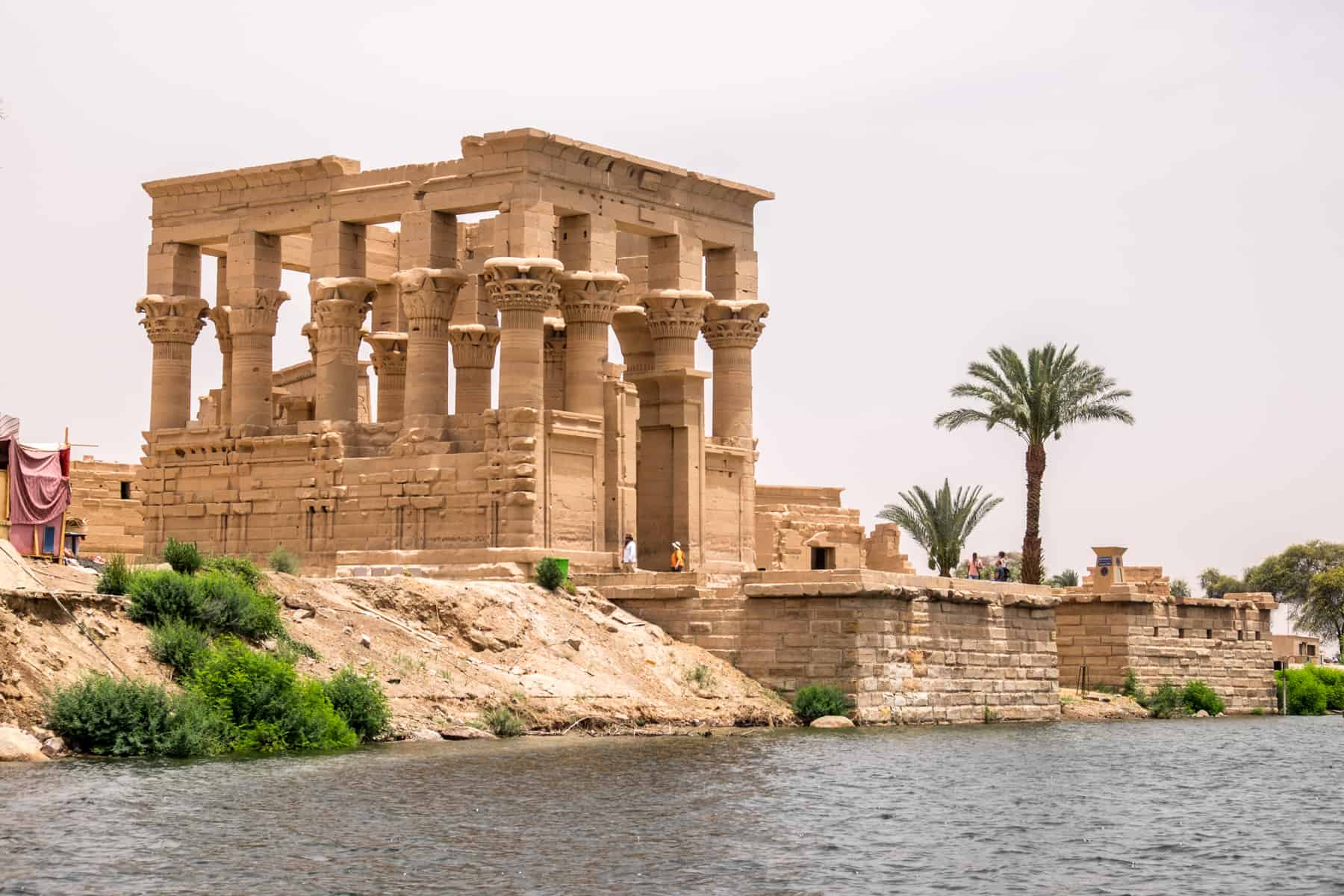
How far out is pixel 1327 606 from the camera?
332 ft

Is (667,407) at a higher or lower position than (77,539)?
higher

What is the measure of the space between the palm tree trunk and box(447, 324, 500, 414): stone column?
14.3 metres

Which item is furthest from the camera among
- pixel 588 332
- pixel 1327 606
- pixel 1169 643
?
pixel 1327 606

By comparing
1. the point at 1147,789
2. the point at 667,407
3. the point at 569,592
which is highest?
the point at 667,407

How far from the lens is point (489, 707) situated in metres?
31.8

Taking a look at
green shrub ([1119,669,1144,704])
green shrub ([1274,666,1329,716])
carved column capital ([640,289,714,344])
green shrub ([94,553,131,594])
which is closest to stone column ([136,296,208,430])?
carved column capital ([640,289,714,344])

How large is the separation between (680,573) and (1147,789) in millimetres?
12847

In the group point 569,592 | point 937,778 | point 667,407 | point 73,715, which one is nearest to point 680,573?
point 569,592

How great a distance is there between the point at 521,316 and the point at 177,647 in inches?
546

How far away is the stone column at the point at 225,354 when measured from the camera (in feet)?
153

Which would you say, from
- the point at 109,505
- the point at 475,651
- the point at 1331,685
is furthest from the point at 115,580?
the point at 1331,685

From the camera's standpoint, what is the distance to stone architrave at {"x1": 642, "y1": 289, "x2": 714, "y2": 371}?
4313 cm

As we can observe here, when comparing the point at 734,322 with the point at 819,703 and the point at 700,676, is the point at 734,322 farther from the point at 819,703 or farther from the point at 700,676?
the point at 819,703

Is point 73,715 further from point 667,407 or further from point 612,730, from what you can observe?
point 667,407
